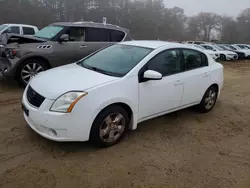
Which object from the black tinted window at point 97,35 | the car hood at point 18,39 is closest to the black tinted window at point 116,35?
the black tinted window at point 97,35

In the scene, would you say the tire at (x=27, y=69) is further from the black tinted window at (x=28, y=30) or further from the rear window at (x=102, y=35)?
the black tinted window at (x=28, y=30)

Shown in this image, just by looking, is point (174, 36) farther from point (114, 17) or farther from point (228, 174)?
point (228, 174)

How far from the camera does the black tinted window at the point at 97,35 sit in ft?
22.8

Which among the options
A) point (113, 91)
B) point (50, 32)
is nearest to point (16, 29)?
point (50, 32)

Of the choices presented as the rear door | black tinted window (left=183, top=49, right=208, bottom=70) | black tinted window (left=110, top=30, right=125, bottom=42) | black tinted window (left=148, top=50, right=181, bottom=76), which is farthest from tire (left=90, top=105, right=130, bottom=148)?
black tinted window (left=110, top=30, right=125, bottom=42)

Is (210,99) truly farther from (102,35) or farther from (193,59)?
(102,35)

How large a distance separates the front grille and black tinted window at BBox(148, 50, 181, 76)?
1670 millimetres

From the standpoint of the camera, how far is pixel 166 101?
391 centimetres

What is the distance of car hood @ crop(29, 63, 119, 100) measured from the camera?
10.1 feet

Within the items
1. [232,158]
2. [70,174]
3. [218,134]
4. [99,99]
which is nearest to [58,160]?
[70,174]

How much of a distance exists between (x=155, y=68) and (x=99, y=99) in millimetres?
1178

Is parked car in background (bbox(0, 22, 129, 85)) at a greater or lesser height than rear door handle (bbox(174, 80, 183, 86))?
greater

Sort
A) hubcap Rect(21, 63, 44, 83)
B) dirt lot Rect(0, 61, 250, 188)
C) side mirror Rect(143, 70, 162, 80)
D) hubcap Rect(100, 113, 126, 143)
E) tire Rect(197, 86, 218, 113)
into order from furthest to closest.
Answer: hubcap Rect(21, 63, 44, 83)
tire Rect(197, 86, 218, 113)
side mirror Rect(143, 70, 162, 80)
hubcap Rect(100, 113, 126, 143)
dirt lot Rect(0, 61, 250, 188)

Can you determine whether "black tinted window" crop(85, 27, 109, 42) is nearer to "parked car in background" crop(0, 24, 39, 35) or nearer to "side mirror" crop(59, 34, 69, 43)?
"side mirror" crop(59, 34, 69, 43)
